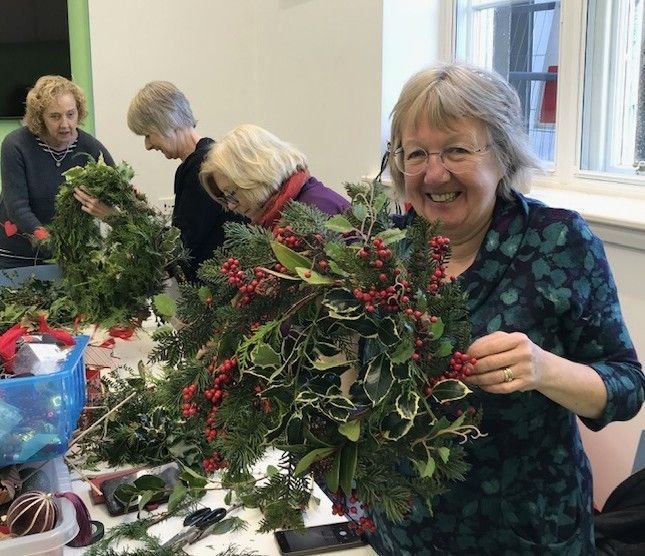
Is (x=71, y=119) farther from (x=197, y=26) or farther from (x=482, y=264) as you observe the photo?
(x=482, y=264)

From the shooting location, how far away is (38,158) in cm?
316

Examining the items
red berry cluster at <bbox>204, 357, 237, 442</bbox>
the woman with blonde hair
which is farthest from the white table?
the woman with blonde hair

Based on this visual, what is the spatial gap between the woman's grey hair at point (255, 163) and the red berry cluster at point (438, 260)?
1.13 meters

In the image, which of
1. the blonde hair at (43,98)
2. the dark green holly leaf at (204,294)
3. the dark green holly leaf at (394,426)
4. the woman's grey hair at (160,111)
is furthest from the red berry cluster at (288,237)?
the blonde hair at (43,98)

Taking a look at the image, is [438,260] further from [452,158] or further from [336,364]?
[452,158]

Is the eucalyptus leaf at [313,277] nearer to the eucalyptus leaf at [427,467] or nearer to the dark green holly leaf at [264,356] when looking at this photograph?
the dark green holly leaf at [264,356]

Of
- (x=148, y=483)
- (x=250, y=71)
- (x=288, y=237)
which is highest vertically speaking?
(x=250, y=71)

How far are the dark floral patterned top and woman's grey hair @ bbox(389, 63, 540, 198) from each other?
6 centimetres

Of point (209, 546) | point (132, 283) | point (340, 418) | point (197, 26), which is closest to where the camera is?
point (340, 418)

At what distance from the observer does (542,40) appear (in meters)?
2.78

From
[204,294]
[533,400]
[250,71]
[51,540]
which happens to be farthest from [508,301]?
[250,71]

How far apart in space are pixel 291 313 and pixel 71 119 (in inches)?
104

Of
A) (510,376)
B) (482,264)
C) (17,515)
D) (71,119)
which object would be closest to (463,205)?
(482,264)

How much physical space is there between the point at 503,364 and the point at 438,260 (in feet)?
0.52
